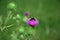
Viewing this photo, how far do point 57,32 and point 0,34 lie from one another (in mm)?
2206

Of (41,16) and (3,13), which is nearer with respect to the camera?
(3,13)

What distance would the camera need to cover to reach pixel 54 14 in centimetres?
523

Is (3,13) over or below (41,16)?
over

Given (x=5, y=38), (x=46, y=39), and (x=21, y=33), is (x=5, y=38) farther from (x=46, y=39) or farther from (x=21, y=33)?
(x=46, y=39)

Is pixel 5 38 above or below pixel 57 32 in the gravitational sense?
above

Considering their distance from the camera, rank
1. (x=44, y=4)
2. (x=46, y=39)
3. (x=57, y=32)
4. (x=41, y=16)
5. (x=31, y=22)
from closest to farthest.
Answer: (x=31, y=22), (x=46, y=39), (x=57, y=32), (x=41, y=16), (x=44, y=4)

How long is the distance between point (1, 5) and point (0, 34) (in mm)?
1060

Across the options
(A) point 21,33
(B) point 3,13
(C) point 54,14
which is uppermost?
(A) point 21,33

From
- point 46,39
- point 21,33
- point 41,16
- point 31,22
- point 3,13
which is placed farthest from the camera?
point 41,16

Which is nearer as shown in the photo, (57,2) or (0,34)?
(0,34)

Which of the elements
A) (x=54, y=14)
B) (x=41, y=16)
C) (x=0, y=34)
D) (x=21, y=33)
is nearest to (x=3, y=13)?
(x=0, y=34)

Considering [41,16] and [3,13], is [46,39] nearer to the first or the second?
[41,16]

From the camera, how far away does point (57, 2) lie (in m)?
5.68

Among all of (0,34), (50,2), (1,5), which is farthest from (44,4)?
(0,34)
